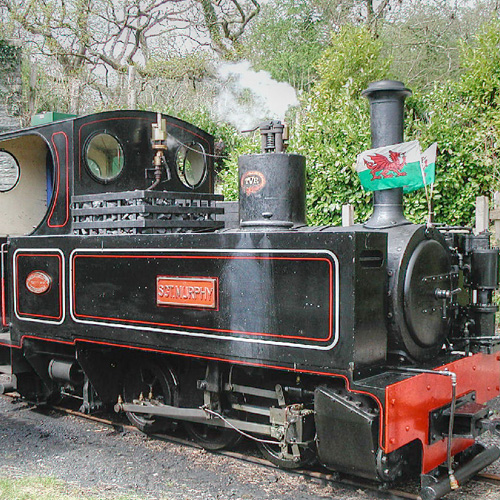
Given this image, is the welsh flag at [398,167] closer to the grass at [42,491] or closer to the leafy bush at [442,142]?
the grass at [42,491]

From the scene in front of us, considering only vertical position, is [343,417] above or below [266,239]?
below

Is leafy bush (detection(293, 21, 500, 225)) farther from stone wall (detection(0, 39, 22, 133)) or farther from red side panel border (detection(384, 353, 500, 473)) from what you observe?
stone wall (detection(0, 39, 22, 133))

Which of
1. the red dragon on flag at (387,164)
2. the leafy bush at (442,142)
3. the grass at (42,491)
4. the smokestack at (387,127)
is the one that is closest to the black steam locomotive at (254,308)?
the smokestack at (387,127)

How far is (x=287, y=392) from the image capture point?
374 centimetres

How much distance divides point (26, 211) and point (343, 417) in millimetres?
3704

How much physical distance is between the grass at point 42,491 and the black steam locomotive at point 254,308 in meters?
0.78

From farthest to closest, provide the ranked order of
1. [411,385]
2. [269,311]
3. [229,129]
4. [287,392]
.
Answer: [229,129] < [287,392] < [269,311] < [411,385]

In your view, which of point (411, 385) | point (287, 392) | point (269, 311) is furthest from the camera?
point (287, 392)

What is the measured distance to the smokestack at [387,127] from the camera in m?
3.92

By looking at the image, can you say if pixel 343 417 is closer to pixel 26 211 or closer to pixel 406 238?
pixel 406 238

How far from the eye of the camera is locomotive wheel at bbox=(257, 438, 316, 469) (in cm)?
381

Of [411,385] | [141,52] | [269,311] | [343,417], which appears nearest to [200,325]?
[269,311]

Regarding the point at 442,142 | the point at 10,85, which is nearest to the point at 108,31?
the point at 10,85

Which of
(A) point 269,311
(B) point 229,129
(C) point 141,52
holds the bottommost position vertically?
(A) point 269,311
